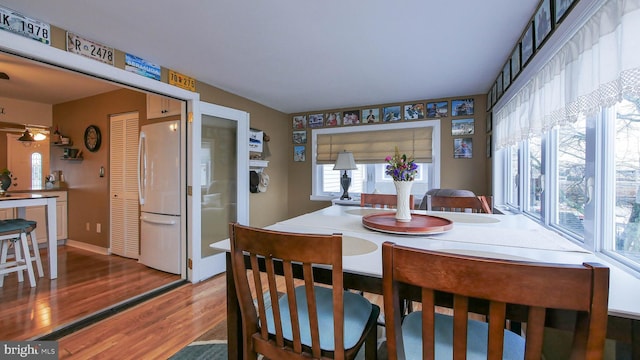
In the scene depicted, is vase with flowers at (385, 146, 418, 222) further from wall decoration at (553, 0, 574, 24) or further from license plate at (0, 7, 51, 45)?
license plate at (0, 7, 51, 45)

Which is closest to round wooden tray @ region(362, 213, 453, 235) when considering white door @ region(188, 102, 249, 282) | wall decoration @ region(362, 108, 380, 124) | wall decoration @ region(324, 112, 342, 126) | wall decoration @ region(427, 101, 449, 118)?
white door @ region(188, 102, 249, 282)

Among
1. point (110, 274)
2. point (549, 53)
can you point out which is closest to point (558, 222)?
point (549, 53)

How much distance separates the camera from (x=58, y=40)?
188cm

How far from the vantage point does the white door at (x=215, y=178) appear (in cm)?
287

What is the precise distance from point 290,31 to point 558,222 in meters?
2.22

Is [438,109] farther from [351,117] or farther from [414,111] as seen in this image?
[351,117]

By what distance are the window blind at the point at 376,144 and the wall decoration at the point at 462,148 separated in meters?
0.31

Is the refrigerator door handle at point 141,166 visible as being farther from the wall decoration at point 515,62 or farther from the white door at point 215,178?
the wall decoration at point 515,62

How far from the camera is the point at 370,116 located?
13.1 feet

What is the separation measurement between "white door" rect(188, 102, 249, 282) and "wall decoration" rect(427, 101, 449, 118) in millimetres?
2415

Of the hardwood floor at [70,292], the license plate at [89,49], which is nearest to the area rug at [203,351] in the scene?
the hardwood floor at [70,292]

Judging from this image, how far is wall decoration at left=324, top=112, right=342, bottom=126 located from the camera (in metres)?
4.23

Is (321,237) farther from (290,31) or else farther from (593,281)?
(290,31)

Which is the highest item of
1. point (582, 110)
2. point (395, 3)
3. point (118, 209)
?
Answer: point (395, 3)
